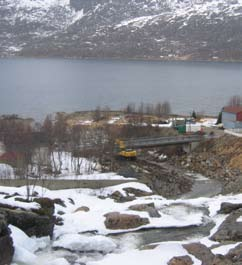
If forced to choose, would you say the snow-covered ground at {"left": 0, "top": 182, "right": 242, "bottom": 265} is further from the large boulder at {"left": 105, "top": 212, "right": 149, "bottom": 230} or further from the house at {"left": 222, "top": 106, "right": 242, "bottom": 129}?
the house at {"left": 222, "top": 106, "right": 242, "bottom": 129}

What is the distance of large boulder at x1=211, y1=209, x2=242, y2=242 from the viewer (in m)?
24.4

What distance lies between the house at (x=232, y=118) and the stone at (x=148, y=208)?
108 feet

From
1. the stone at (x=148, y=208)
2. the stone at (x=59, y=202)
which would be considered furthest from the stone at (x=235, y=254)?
the stone at (x=59, y=202)

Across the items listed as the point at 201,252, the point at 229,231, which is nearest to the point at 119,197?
the point at 229,231

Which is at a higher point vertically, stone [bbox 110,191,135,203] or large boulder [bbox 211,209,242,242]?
large boulder [bbox 211,209,242,242]

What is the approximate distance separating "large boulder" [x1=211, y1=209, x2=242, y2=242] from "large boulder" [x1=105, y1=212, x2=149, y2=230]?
12.7ft

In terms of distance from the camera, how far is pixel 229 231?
982 inches

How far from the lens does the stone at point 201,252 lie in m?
21.2

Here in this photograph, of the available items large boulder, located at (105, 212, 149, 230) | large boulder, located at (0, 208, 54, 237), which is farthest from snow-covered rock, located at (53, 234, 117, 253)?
large boulder, located at (105, 212, 149, 230)

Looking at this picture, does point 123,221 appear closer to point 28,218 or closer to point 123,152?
point 28,218

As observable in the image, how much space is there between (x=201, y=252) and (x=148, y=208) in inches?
277

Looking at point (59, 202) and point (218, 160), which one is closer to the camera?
point (59, 202)

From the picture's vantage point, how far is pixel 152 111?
84188mm

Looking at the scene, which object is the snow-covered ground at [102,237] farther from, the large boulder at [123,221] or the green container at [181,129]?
the green container at [181,129]
